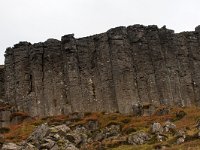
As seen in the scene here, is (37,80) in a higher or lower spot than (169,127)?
higher


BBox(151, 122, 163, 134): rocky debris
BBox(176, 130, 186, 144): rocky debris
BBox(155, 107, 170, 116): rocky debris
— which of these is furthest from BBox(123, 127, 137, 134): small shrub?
BBox(155, 107, 170, 116): rocky debris

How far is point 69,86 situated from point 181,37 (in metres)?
26.1

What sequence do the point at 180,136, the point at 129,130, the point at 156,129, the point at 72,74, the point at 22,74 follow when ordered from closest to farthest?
the point at 180,136
the point at 156,129
the point at 129,130
the point at 72,74
the point at 22,74

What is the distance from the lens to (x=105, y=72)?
107625 millimetres

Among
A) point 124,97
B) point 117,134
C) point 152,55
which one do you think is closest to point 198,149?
point 117,134

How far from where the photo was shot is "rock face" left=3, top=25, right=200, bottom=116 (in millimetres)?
105875

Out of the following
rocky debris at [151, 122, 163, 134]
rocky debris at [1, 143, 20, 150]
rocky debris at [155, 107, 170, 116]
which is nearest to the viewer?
rocky debris at [1, 143, 20, 150]

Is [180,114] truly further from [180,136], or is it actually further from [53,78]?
[53,78]

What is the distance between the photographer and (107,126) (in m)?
90.4

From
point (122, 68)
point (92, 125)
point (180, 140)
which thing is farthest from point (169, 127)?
point (122, 68)

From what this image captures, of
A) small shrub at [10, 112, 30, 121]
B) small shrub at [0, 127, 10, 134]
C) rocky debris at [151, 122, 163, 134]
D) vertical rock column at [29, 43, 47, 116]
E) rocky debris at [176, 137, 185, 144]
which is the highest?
vertical rock column at [29, 43, 47, 116]

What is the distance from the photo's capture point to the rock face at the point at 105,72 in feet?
347

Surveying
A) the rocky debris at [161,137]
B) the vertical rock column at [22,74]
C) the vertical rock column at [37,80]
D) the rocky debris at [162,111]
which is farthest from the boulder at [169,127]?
the vertical rock column at [22,74]

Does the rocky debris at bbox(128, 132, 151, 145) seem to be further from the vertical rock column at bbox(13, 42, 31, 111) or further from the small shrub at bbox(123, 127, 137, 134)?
the vertical rock column at bbox(13, 42, 31, 111)
